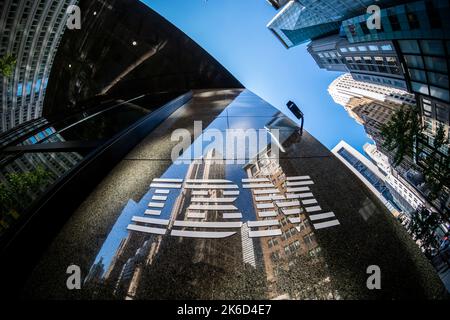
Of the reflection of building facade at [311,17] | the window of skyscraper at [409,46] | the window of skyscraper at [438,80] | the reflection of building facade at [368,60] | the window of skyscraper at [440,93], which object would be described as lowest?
→ the window of skyscraper at [440,93]

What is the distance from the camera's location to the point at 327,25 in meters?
46.1

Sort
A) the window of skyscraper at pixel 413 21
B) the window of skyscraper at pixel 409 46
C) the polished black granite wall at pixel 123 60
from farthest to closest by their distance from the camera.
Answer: the window of skyscraper at pixel 409 46
the window of skyscraper at pixel 413 21
the polished black granite wall at pixel 123 60

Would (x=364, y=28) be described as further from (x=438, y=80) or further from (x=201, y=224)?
(x=201, y=224)

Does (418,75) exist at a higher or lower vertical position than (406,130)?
higher

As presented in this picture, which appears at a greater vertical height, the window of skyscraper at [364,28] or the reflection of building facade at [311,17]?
the reflection of building facade at [311,17]

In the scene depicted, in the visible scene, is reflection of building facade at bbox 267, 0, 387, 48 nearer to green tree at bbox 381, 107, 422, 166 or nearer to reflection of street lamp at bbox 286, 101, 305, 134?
green tree at bbox 381, 107, 422, 166

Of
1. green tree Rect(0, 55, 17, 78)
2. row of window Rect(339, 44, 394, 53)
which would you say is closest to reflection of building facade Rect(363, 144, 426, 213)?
row of window Rect(339, 44, 394, 53)

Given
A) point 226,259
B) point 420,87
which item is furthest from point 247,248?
point 420,87

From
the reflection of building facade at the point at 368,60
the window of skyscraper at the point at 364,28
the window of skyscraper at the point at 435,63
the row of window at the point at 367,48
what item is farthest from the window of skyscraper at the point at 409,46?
the window of skyscraper at the point at 364,28

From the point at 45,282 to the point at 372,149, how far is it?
119m

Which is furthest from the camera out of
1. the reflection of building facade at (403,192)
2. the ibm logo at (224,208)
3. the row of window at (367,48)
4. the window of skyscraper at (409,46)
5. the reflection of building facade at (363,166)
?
the reflection of building facade at (363,166)

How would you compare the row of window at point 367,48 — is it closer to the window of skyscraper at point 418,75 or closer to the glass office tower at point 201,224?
the window of skyscraper at point 418,75

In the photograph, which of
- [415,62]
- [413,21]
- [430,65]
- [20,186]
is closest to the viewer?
[20,186]

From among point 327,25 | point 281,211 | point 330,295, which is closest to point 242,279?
point 330,295
